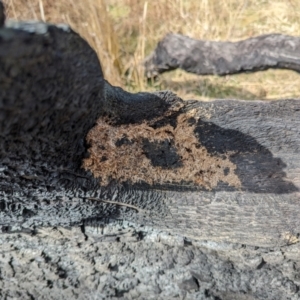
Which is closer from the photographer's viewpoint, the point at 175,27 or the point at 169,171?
the point at 169,171

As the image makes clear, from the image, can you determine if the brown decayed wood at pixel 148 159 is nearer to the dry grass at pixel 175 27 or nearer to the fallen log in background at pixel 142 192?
the fallen log in background at pixel 142 192

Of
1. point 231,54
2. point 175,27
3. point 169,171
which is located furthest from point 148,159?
point 175,27

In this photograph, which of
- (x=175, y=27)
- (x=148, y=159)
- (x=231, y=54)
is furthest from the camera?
(x=175, y=27)

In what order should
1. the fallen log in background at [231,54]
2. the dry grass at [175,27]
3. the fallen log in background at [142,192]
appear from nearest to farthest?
the fallen log in background at [142,192] → the fallen log in background at [231,54] → the dry grass at [175,27]

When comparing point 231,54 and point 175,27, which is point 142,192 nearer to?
point 231,54

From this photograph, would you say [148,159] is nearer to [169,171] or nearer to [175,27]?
[169,171]

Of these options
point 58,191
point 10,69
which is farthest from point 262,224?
point 10,69

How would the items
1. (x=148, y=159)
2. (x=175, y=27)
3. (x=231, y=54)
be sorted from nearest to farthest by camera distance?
(x=148, y=159) → (x=231, y=54) → (x=175, y=27)

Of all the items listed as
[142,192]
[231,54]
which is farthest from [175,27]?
[142,192]

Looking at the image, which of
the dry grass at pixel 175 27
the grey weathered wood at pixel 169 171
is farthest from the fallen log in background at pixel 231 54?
the grey weathered wood at pixel 169 171
